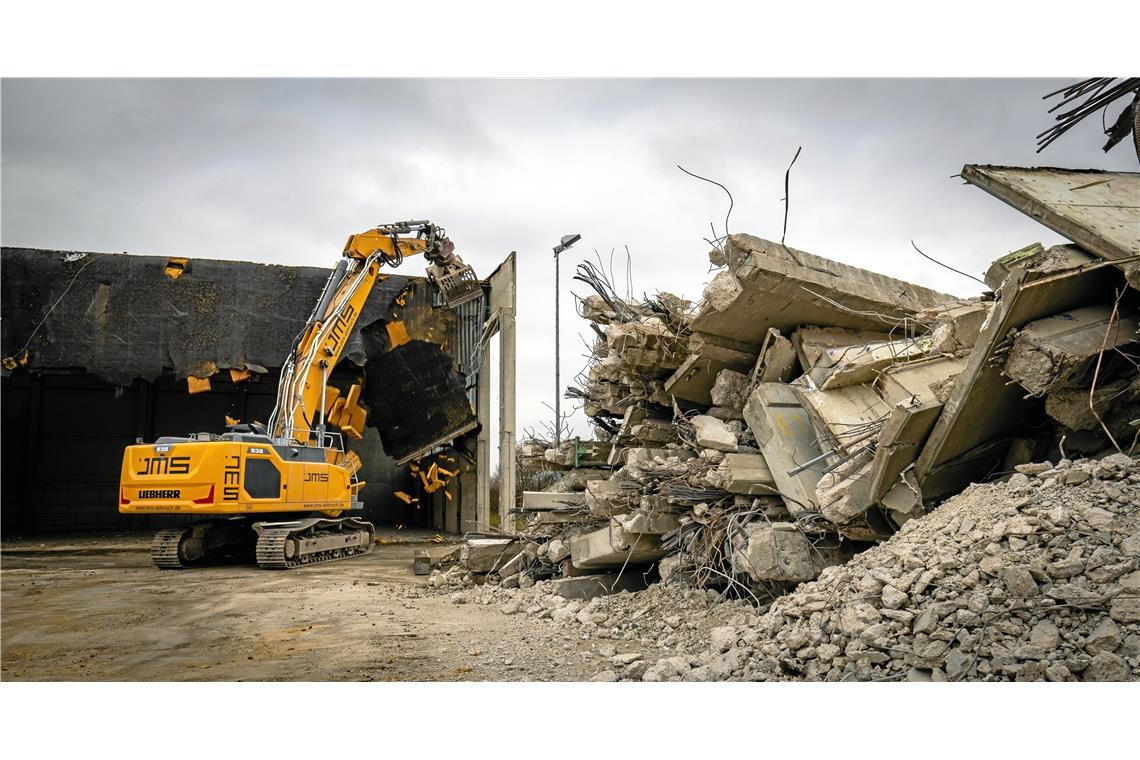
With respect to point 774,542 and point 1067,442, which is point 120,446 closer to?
point 774,542

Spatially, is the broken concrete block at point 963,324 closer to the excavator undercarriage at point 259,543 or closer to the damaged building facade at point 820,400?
the damaged building facade at point 820,400

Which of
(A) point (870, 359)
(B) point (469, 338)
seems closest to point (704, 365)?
(A) point (870, 359)


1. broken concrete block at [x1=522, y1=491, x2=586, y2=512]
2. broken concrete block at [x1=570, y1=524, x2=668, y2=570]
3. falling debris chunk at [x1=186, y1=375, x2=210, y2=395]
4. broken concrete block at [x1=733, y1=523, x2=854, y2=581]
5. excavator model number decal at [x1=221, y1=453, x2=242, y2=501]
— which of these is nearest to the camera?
broken concrete block at [x1=733, y1=523, x2=854, y2=581]

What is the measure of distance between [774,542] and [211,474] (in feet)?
20.9

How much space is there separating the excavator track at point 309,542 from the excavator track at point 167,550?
3.41 feet

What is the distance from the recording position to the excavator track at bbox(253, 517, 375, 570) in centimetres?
942

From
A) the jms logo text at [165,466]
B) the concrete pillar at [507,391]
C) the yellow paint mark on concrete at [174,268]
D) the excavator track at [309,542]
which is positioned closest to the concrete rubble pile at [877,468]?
the excavator track at [309,542]

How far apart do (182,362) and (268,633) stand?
8661mm

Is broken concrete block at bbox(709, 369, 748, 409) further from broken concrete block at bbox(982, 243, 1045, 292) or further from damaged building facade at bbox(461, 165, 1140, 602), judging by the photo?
broken concrete block at bbox(982, 243, 1045, 292)

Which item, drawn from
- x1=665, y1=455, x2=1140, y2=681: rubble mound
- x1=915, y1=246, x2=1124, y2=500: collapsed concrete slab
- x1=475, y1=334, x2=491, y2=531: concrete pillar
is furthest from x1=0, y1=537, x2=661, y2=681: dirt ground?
x1=475, y1=334, x2=491, y2=531: concrete pillar

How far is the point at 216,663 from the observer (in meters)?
4.88

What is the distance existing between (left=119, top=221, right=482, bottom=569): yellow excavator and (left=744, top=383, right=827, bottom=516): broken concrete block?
590 centimetres

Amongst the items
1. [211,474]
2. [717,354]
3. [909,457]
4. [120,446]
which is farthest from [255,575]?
[120,446]

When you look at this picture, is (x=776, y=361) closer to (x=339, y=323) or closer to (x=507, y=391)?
(x=339, y=323)
